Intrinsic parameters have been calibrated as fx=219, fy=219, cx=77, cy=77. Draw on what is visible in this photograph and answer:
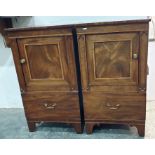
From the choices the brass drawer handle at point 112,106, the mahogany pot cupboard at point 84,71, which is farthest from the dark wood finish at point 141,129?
the brass drawer handle at point 112,106

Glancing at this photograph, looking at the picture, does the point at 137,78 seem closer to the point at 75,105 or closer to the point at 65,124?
the point at 75,105

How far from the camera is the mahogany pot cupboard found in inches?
49.7

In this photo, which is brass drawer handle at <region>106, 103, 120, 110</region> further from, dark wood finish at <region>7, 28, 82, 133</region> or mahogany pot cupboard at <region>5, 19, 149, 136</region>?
dark wood finish at <region>7, 28, 82, 133</region>

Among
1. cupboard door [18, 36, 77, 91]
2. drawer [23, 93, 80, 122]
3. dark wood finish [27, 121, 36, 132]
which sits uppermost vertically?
cupboard door [18, 36, 77, 91]

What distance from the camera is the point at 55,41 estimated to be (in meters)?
1.33

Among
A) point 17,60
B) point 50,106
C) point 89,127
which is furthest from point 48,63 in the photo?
point 89,127

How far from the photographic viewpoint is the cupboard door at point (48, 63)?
1.33m

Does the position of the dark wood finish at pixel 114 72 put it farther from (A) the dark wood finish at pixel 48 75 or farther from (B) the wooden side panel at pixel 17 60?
(B) the wooden side panel at pixel 17 60

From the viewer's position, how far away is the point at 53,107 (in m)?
1.51

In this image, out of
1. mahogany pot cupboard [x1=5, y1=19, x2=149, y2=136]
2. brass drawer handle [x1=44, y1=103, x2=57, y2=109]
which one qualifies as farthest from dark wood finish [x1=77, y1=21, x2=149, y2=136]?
brass drawer handle [x1=44, y1=103, x2=57, y2=109]

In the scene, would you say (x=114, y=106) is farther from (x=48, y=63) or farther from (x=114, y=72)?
(x=48, y=63)

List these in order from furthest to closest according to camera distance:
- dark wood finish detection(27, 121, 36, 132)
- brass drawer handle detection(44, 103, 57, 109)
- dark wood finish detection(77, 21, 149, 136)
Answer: dark wood finish detection(27, 121, 36, 132), brass drawer handle detection(44, 103, 57, 109), dark wood finish detection(77, 21, 149, 136)

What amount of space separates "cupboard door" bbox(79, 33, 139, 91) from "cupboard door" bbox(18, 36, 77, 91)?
0.28 feet
